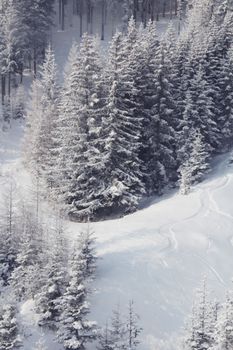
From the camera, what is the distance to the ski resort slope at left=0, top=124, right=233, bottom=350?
2625cm

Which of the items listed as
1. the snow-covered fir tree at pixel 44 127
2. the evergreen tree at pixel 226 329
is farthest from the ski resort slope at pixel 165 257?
the snow-covered fir tree at pixel 44 127

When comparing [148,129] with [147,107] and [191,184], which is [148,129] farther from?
[191,184]

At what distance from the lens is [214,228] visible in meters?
33.8

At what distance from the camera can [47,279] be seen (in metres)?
24.9

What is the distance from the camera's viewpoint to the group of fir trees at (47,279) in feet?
76.0

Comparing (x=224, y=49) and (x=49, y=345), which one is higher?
(x=224, y=49)

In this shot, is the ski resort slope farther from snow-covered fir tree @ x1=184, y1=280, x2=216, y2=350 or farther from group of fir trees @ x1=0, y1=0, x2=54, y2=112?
group of fir trees @ x1=0, y1=0, x2=54, y2=112

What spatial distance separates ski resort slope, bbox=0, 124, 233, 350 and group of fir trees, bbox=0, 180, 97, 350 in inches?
45.4

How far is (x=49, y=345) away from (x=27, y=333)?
3.84ft

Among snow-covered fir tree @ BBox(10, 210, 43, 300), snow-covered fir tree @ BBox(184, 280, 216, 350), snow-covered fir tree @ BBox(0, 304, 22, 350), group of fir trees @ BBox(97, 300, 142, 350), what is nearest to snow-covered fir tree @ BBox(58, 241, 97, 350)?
group of fir trees @ BBox(97, 300, 142, 350)

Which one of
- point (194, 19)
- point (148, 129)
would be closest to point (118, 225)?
point (148, 129)

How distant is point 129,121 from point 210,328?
917 inches

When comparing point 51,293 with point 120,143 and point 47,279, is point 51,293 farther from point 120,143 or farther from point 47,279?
point 120,143

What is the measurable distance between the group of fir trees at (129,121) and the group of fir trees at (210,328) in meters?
16.8
